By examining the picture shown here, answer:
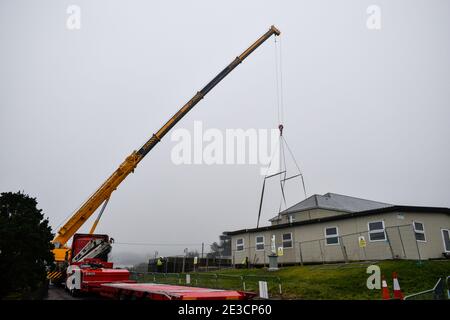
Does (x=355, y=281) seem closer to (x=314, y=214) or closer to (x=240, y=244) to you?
(x=240, y=244)

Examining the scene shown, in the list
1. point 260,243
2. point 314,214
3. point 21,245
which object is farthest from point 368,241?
point 21,245

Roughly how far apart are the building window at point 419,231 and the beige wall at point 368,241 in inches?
8.8

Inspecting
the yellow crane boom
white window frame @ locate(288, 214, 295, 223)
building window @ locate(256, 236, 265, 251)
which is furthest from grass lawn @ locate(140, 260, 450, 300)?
white window frame @ locate(288, 214, 295, 223)

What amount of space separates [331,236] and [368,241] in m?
2.98

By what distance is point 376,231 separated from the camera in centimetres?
2183

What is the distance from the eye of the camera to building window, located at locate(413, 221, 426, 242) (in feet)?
68.0

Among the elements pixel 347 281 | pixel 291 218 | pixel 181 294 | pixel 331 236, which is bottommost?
pixel 347 281

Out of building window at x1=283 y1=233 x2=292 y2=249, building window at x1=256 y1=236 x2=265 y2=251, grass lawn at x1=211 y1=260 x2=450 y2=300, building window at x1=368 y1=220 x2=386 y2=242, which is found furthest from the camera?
building window at x1=256 y1=236 x2=265 y2=251

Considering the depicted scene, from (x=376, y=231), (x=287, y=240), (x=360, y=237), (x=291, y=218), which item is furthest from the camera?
(x=291, y=218)

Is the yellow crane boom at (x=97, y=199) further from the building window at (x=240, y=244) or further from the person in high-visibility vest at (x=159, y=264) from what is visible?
the building window at (x=240, y=244)

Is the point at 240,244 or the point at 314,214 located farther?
the point at 314,214

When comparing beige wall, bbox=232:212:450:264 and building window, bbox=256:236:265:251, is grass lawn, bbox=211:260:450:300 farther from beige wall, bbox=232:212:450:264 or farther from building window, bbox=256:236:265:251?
building window, bbox=256:236:265:251

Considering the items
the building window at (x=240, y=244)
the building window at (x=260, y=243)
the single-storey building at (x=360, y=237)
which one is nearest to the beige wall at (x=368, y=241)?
the single-storey building at (x=360, y=237)
